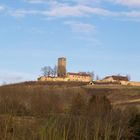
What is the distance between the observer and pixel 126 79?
13688 centimetres

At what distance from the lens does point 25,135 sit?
6.24 metres

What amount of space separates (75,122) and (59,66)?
435 ft

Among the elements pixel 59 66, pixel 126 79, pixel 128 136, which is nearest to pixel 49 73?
pixel 59 66

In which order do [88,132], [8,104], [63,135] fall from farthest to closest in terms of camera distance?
[8,104] → [88,132] → [63,135]

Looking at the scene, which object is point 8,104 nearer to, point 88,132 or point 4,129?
point 4,129

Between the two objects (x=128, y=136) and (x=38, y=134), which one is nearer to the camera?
(x=38, y=134)

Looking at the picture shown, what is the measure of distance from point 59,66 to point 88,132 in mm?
133030

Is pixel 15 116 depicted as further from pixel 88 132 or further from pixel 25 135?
pixel 88 132


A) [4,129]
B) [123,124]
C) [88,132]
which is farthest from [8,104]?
[123,124]

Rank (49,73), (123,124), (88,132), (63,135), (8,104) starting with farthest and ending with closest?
(49,73) < (123,124) < (8,104) < (88,132) < (63,135)

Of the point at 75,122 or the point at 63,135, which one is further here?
the point at 75,122

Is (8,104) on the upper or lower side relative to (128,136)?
upper

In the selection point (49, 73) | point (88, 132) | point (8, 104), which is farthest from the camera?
point (49, 73)

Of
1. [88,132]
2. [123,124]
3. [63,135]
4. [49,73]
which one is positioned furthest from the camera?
[49,73]
